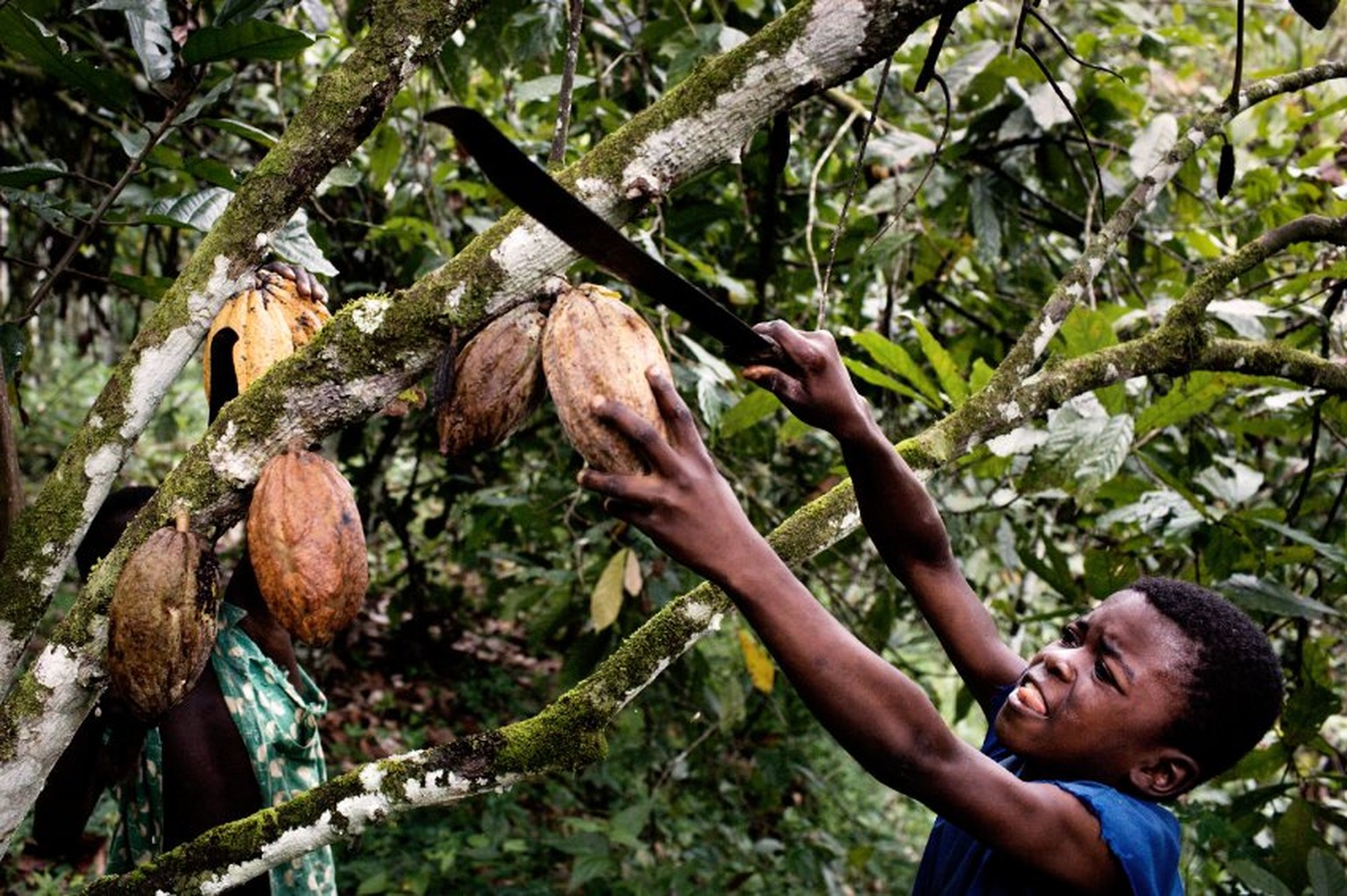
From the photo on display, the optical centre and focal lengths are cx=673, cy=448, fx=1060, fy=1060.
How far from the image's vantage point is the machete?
0.62m

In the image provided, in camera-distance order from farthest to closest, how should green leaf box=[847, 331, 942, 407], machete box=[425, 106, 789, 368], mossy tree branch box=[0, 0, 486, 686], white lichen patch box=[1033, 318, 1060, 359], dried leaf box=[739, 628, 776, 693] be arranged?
dried leaf box=[739, 628, 776, 693], green leaf box=[847, 331, 942, 407], white lichen patch box=[1033, 318, 1060, 359], mossy tree branch box=[0, 0, 486, 686], machete box=[425, 106, 789, 368]

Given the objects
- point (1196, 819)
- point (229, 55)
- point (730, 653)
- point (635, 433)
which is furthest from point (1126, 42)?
point (635, 433)

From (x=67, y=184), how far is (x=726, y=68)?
3.20 meters

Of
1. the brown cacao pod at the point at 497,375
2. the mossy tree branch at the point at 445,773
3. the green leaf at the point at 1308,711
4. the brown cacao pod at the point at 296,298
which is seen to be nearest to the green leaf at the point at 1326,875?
the green leaf at the point at 1308,711

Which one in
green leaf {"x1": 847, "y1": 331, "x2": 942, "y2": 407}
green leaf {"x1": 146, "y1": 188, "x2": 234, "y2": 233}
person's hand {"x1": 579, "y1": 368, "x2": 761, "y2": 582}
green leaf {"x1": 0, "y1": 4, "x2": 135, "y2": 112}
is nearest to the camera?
person's hand {"x1": 579, "y1": 368, "x2": 761, "y2": 582}

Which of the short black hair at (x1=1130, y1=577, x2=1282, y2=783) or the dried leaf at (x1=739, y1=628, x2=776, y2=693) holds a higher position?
the dried leaf at (x1=739, y1=628, x2=776, y2=693)

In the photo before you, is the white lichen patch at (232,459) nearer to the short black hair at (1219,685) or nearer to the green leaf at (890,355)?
the short black hair at (1219,685)

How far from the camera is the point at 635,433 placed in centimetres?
72

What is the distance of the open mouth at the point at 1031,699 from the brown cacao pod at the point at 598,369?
2.44 feet

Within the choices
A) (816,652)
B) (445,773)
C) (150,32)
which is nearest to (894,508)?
(816,652)

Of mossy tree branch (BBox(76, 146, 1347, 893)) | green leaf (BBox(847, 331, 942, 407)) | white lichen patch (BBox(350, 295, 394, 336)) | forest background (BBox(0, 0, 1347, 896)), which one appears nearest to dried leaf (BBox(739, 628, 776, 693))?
forest background (BBox(0, 0, 1347, 896))

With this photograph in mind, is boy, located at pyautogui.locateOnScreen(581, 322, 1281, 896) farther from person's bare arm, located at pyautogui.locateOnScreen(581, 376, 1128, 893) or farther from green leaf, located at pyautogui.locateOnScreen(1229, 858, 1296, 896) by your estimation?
green leaf, located at pyautogui.locateOnScreen(1229, 858, 1296, 896)

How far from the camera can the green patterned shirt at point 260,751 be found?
1571mm

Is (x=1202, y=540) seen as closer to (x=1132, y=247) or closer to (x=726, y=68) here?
(x=1132, y=247)
